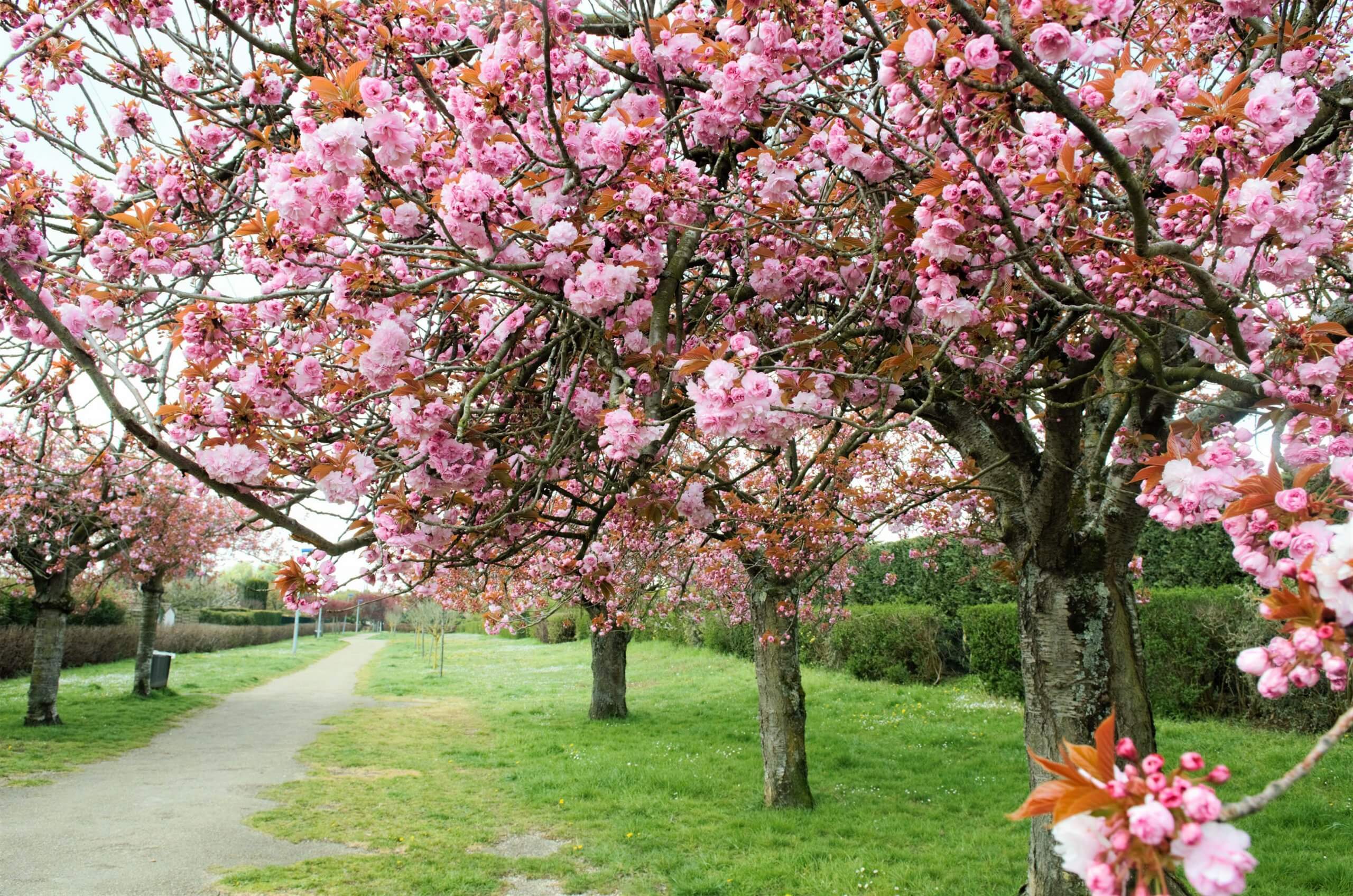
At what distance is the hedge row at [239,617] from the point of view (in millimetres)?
37284

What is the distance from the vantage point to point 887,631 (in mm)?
15203

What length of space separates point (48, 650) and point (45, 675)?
15.3 inches

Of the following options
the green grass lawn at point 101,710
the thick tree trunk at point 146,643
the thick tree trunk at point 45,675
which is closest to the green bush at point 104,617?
the green grass lawn at point 101,710

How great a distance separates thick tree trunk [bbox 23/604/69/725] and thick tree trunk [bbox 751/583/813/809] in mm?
10555

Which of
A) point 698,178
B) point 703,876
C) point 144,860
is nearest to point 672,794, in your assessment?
point 703,876

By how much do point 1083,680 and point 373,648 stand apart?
39.9 metres

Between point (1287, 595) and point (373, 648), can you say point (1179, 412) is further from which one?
point (373, 648)

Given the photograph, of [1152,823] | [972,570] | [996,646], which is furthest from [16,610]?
[1152,823]

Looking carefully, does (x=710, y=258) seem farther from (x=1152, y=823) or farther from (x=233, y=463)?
(x=1152, y=823)

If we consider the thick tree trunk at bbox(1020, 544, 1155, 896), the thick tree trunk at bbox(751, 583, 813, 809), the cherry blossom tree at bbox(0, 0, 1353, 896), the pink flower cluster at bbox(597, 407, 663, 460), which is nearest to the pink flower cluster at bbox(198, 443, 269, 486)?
the cherry blossom tree at bbox(0, 0, 1353, 896)

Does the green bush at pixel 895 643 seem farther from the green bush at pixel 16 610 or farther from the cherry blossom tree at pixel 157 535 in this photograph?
the green bush at pixel 16 610

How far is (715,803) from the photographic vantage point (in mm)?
7766

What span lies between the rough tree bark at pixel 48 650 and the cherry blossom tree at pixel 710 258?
33.8 feet

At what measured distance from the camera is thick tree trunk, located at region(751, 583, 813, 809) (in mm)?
7324
